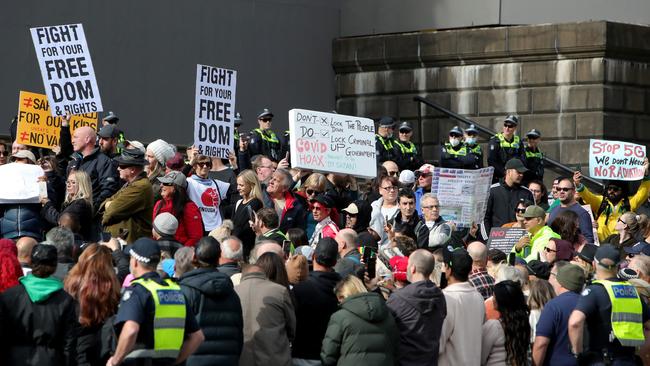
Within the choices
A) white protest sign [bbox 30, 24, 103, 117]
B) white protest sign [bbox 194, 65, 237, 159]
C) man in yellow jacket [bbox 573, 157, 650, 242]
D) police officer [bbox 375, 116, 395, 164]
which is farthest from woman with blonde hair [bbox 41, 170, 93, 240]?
police officer [bbox 375, 116, 395, 164]

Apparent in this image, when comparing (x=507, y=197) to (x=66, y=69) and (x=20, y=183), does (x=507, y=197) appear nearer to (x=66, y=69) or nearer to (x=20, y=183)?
(x=66, y=69)

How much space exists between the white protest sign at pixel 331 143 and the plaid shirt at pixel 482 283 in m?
4.09

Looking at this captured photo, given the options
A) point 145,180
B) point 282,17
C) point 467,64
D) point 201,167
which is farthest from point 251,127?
point 145,180

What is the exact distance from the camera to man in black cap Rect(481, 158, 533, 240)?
1770cm

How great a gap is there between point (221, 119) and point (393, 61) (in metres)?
10.2

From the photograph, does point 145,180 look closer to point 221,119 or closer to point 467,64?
point 221,119

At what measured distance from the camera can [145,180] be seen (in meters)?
13.9

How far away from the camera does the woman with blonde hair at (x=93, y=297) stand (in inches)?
399

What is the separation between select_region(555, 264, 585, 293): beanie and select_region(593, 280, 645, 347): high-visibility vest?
14 centimetres

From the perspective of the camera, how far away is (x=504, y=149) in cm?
2234

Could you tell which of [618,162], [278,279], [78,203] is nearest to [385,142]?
[618,162]

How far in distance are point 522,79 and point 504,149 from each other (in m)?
3.86

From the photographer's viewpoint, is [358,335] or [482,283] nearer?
[358,335]

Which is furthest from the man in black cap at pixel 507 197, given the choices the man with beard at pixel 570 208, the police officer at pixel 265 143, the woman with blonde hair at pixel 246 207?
the police officer at pixel 265 143
